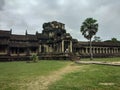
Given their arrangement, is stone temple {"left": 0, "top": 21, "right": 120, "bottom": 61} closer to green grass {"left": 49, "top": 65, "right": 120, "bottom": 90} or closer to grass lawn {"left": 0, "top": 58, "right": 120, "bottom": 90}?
grass lawn {"left": 0, "top": 58, "right": 120, "bottom": 90}

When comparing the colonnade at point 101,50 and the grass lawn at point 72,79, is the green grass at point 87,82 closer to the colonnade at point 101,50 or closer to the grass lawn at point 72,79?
the grass lawn at point 72,79

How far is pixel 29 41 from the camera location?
6400cm

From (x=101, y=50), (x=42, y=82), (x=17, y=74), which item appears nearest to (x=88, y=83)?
(x=42, y=82)

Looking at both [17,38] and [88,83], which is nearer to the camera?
[88,83]

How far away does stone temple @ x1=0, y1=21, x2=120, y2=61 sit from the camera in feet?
178

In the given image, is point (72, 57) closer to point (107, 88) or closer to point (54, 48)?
point (54, 48)

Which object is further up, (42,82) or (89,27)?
(89,27)

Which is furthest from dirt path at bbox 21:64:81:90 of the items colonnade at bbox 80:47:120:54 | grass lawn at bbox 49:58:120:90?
colonnade at bbox 80:47:120:54

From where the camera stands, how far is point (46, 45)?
211 feet

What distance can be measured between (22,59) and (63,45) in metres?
12.7

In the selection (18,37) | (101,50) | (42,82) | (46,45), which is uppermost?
(18,37)

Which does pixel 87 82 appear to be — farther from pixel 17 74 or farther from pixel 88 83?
pixel 17 74

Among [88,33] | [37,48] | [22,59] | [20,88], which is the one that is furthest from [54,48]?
[20,88]

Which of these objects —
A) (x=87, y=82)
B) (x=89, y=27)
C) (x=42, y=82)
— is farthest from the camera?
(x=89, y=27)
